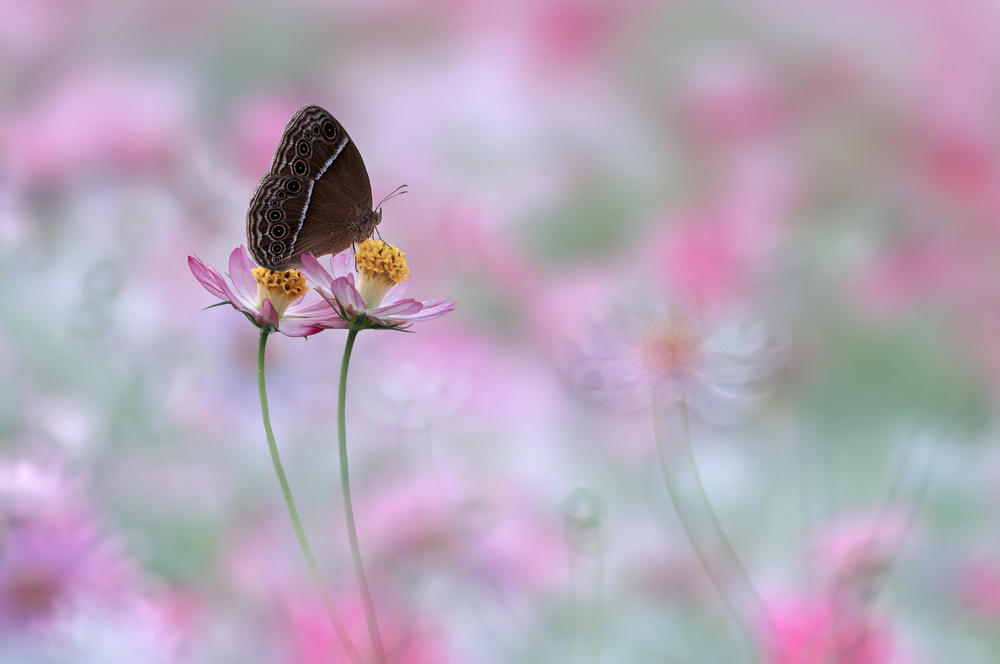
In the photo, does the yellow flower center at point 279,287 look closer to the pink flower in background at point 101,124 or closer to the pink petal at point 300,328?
the pink petal at point 300,328

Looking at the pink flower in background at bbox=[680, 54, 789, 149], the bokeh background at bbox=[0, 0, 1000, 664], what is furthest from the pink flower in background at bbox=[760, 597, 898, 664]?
the pink flower in background at bbox=[680, 54, 789, 149]

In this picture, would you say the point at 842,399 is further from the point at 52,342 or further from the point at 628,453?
the point at 52,342

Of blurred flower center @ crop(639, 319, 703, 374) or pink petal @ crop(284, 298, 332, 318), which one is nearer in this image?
pink petal @ crop(284, 298, 332, 318)

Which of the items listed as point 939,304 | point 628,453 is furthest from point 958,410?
point 628,453

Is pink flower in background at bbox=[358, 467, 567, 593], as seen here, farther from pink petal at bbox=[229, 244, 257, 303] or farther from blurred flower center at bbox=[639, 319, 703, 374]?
pink petal at bbox=[229, 244, 257, 303]

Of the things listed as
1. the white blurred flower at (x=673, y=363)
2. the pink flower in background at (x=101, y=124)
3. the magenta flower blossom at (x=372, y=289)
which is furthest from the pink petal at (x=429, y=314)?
the pink flower in background at (x=101, y=124)

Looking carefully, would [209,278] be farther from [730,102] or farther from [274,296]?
[730,102]
